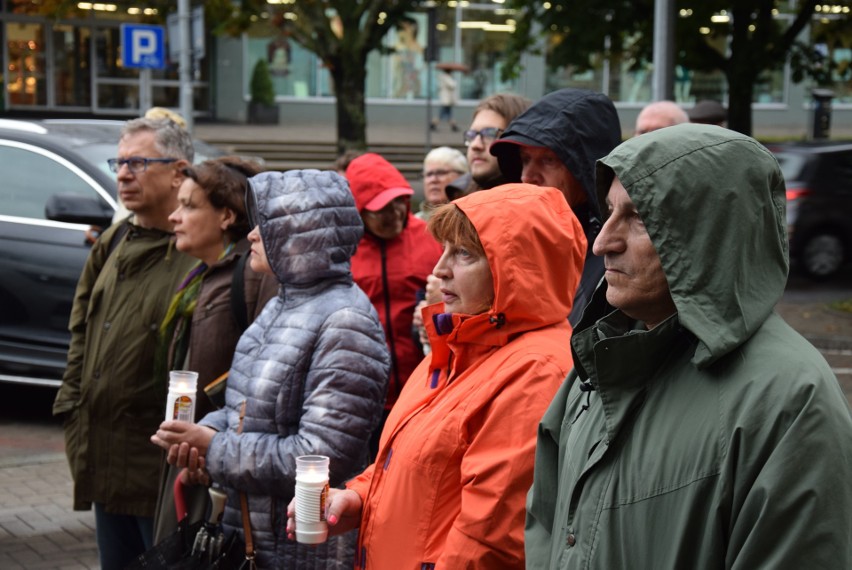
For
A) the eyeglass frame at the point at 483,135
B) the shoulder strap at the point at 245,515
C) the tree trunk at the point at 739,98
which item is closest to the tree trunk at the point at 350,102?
the tree trunk at the point at 739,98

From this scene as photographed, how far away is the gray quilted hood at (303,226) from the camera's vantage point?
3.69 m

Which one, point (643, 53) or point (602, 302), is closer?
point (602, 302)

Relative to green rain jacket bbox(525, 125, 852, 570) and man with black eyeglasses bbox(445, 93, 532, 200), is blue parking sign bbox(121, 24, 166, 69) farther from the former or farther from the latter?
green rain jacket bbox(525, 125, 852, 570)

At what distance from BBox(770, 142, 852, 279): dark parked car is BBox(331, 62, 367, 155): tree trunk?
7547 millimetres

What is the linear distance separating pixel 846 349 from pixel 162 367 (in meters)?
9.19

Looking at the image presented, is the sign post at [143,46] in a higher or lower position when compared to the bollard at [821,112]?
higher

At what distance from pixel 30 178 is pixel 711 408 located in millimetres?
7463

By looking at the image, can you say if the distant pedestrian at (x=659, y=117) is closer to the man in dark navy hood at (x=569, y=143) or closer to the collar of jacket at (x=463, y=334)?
the man in dark navy hood at (x=569, y=143)

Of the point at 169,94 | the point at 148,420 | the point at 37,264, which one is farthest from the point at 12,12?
the point at 148,420

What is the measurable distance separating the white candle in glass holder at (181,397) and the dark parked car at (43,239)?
4487mm

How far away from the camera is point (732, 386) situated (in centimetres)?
199

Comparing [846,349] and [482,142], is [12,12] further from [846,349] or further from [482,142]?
[482,142]

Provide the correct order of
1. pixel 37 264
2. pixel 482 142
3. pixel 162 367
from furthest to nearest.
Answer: pixel 37 264, pixel 482 142, pixel 162 367

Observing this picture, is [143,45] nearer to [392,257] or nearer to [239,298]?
[392,257]
